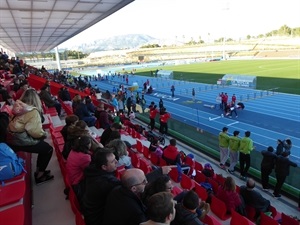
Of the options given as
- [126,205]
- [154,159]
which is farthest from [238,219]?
[154,159]

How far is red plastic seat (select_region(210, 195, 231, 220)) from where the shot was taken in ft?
16.5

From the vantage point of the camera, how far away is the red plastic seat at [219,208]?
5.02 metres

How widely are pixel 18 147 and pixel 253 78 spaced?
25.5m

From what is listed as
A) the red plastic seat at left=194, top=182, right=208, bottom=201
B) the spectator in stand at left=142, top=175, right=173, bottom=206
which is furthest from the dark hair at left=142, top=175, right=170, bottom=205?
the red plastic seat at left=194, top=182, right=208, bottom=201

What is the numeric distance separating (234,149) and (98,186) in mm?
6998

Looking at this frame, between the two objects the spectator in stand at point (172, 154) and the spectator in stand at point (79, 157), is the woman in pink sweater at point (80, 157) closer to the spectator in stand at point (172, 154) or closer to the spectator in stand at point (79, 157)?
the spectator in stand at point (79, 157)

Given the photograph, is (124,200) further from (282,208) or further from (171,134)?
(171,134)

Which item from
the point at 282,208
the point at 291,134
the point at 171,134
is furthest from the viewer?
the point at 291,134

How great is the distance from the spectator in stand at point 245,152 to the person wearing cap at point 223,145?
0.73 metres

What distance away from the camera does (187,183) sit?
6156 millimetres

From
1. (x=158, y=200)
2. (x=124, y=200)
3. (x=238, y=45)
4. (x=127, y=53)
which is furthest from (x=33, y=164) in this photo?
(x=127, y=53)

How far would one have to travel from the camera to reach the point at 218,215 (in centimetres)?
525

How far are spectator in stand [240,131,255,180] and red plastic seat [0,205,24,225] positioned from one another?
7048 millimetres

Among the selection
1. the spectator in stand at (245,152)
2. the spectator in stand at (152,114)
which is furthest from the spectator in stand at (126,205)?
the spectator in stand at (152,114)
